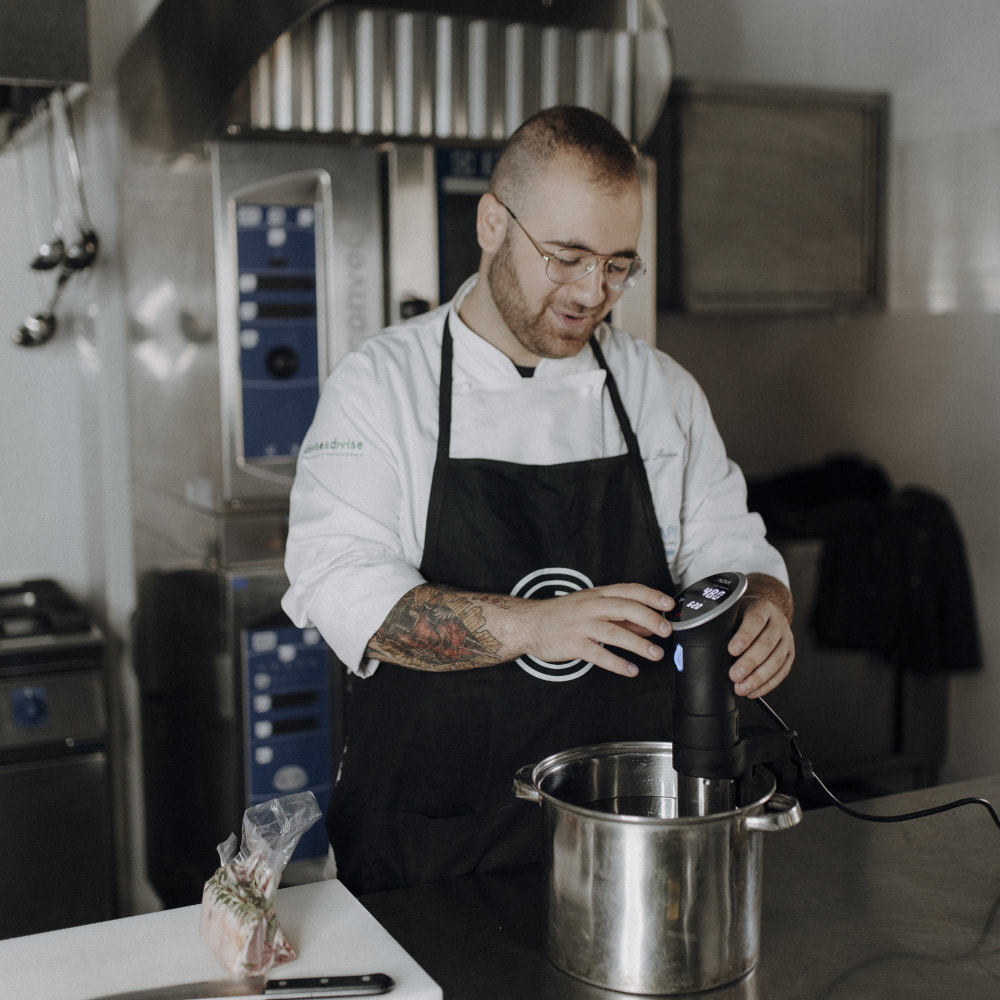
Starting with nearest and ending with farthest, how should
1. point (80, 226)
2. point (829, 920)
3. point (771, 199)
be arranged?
point (829, 920), point (80, 226), point (771, 199)

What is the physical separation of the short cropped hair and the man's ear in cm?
2

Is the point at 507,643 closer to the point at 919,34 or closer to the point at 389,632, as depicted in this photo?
the point at 389,632

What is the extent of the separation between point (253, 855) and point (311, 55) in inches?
64.5

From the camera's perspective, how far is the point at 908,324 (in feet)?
11.6

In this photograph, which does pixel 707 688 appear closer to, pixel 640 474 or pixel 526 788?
pixel 526 788

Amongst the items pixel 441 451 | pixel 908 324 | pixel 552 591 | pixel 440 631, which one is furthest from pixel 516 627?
pixel 908 324

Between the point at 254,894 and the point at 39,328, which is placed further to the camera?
the point at 39,328

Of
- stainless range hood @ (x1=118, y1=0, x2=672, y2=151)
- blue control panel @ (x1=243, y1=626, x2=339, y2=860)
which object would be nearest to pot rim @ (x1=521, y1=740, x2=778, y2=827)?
blue control panel @ (x1=243, y1=626, x2=339, y2=860)

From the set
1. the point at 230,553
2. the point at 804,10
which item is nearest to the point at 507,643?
the point at 230,553

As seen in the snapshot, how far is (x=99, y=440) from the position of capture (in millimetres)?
2842

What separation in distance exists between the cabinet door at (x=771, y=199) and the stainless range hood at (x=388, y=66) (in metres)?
0.66

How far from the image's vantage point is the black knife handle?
37.9 inches

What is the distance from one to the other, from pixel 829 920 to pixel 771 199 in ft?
8.19

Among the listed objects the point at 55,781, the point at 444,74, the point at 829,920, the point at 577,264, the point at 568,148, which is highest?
the point at 444,74
